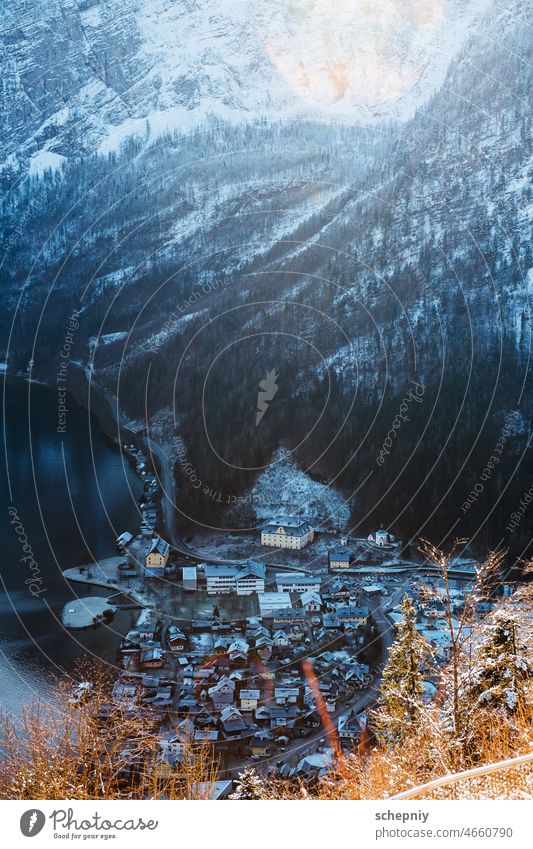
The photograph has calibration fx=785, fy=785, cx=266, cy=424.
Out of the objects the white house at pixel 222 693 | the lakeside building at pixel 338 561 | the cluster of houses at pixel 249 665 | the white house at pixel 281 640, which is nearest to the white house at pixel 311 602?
the cluster of houses at pixel 249 665

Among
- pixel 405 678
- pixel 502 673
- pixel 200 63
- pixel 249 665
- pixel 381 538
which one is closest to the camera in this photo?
pixel 502 673

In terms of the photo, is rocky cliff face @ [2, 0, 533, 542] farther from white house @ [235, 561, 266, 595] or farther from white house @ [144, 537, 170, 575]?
white house @ [235, 561, 266, 595]

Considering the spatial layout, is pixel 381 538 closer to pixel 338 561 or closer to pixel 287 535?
pixel 338 561

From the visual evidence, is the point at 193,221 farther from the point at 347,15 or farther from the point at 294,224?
the point at 347,15

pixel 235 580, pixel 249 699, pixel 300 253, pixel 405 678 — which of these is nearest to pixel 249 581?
pixel 235 580

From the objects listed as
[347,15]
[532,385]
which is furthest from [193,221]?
[532,385]

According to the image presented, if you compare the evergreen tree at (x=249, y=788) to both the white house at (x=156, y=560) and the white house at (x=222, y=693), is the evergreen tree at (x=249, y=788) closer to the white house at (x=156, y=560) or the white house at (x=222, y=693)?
the white house at (x=222, y=693)
